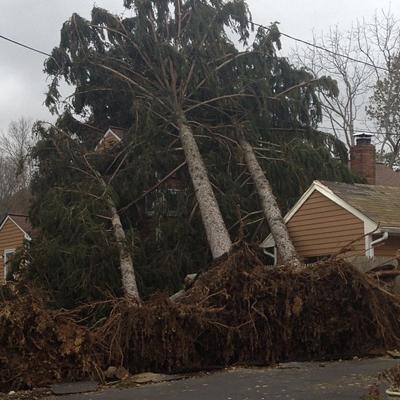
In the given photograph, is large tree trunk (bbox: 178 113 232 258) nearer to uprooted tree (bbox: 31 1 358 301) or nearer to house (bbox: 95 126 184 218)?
uprooted tree (bbox: 31 1 358 301)

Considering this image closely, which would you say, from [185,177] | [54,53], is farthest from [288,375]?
[54,53]

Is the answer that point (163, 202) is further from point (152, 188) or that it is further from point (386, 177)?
point (386, 177)

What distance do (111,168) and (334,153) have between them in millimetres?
6038

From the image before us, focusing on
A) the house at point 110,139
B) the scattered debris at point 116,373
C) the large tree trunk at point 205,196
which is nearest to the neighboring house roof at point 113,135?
the house at point 110,139

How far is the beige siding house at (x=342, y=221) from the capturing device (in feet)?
42.6

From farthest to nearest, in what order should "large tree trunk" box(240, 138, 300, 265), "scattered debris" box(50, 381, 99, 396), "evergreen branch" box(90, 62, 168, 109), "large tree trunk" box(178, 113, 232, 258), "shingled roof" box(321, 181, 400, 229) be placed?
"evergreen branch" box(90, 62, 168, 109) → "large tree trunk" box(240, 138, 300, 265) → "large tree trunk" box(178, 113, 232, 258) → "shingled roof" box(321, 181, 400, 229) → "scattered debris" box(50, 381, 99, 396)

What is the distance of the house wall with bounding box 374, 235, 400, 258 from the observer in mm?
13094

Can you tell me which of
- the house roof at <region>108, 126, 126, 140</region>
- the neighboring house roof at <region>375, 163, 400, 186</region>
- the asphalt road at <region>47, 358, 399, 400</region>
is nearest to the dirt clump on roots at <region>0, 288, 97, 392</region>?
the asphalt road at <region>47, 358, 399, 400</region>

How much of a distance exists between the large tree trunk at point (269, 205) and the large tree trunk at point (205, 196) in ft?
3.64

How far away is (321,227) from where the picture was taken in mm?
14258

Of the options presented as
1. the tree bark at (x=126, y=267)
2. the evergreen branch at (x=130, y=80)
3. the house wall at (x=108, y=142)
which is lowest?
the tree bark at (x=126, y=267)

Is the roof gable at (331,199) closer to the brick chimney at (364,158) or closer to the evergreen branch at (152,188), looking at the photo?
the evergreen branch at (152,188)

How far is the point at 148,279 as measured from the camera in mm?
14086

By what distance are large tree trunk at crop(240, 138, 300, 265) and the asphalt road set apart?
A: 5.05 metres
